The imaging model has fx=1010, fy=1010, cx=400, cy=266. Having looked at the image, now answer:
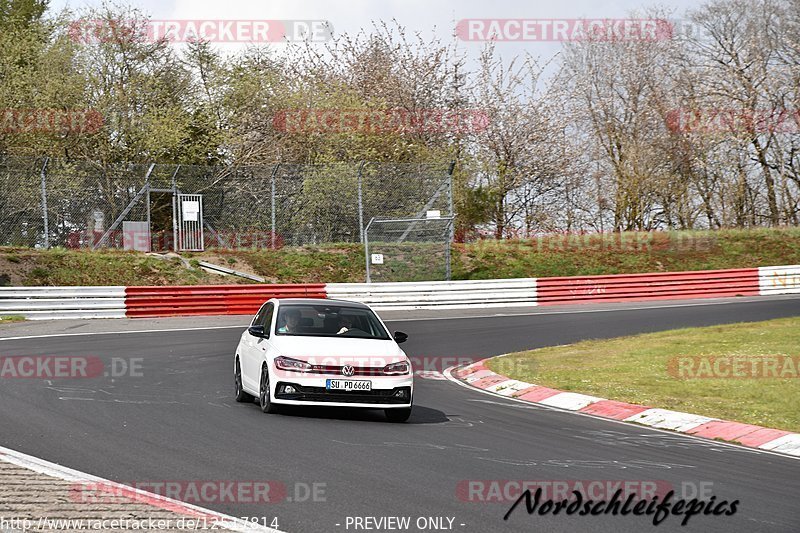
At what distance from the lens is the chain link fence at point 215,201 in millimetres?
31609

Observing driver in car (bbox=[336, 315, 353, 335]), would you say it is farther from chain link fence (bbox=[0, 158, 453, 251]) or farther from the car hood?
chain link fence (bbox=[0, 158, 453, 251])

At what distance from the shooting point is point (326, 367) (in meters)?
11.7

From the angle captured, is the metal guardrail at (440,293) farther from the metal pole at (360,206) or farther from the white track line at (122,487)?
the white track line at (122,487)

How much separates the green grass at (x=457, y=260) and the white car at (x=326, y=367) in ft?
66.1

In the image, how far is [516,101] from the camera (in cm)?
4959

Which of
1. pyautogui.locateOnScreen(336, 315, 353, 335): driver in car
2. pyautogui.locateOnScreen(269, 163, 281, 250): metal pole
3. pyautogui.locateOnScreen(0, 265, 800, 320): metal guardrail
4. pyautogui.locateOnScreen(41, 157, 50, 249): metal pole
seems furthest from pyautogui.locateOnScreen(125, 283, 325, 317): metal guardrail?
pyautogui.locateOnScreen(336, 315, 353, 335): driver in car

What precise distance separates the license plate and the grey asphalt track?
39cm

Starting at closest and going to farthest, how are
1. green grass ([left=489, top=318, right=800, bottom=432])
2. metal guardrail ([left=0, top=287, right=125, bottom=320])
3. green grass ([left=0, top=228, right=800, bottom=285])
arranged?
green grass ([left=489, top=318, right=800, bottom=432]) → metal guardrail ([left=0, top=287, right=125, bottom=320]) → green grass ([left=0, top=228, right=800, bottom=285])

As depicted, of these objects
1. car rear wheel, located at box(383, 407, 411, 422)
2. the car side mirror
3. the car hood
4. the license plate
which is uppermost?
the car side mirror

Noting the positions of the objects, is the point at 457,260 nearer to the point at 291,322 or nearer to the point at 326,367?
the point at 291,322

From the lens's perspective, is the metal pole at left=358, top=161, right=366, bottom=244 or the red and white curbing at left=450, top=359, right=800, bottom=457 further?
the metal pole at left=358, top=161, right=366, bottom=244

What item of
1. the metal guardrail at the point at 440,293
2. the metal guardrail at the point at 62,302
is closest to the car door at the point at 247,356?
the metal guardrail at the point at 62,302

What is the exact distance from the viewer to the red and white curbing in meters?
11.2

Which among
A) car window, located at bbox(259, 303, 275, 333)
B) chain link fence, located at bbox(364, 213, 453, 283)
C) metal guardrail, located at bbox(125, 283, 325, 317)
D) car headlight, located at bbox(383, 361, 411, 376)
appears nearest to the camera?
car headlight, located at bbox(383, 361, 411, 376)
